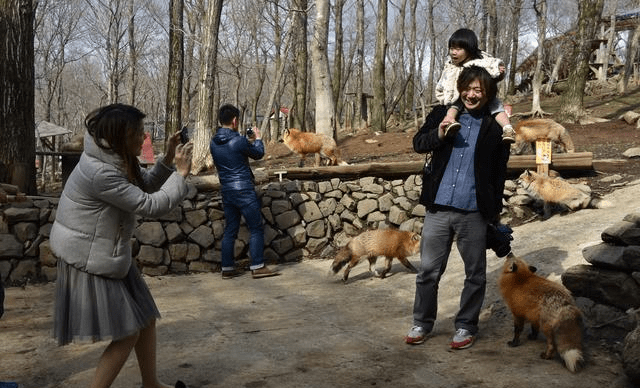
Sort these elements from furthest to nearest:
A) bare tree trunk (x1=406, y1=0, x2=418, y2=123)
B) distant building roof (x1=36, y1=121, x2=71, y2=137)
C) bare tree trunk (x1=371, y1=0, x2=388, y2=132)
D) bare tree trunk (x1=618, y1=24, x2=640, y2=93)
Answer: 1. bare tree trunk (x1=406, y1=0, x2=418, y2=123)
2. bare tree trunk (x1=618, y1=24, x2=640, y2=93)
3. distant building roof (x1=36, y1=121, x2=71, y2=137)
4. bare tree trunk (x1=371, y1=0, x2=388, y2=132)

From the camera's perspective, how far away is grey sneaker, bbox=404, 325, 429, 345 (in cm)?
403

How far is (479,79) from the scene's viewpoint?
373 cm

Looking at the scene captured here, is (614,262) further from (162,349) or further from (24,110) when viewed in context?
(24,110)

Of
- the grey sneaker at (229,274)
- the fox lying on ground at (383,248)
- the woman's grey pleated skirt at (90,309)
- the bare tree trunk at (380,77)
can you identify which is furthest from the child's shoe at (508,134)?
the bare tree trunk at (380,77)

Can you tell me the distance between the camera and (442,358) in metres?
3.72

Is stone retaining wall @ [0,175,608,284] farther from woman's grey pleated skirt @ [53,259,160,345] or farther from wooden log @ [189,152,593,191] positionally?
woman's grey pleated skirt @ [53,259,160,345]

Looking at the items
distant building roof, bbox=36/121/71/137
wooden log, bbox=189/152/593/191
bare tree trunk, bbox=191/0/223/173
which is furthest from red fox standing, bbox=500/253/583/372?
distant building roof, bbox=36/121/71/137

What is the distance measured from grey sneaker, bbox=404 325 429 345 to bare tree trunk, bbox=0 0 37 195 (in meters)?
5.89

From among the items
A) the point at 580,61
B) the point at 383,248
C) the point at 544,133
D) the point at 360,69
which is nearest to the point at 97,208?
the point at 383,248

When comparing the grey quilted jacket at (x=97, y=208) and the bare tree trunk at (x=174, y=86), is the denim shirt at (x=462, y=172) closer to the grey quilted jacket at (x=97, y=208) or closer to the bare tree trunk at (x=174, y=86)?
the grey quilted jacket at (x=97, y=208)

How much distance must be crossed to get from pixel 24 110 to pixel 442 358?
644cm

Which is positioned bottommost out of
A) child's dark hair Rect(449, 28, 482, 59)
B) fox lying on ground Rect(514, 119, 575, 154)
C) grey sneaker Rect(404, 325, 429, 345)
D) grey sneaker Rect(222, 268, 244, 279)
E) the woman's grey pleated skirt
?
grey sneaker Rect(222, 268, 244, 279)

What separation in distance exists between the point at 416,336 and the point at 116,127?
2.58 metres

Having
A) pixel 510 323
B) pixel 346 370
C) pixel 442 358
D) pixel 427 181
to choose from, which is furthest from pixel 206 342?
pixel 510 323
